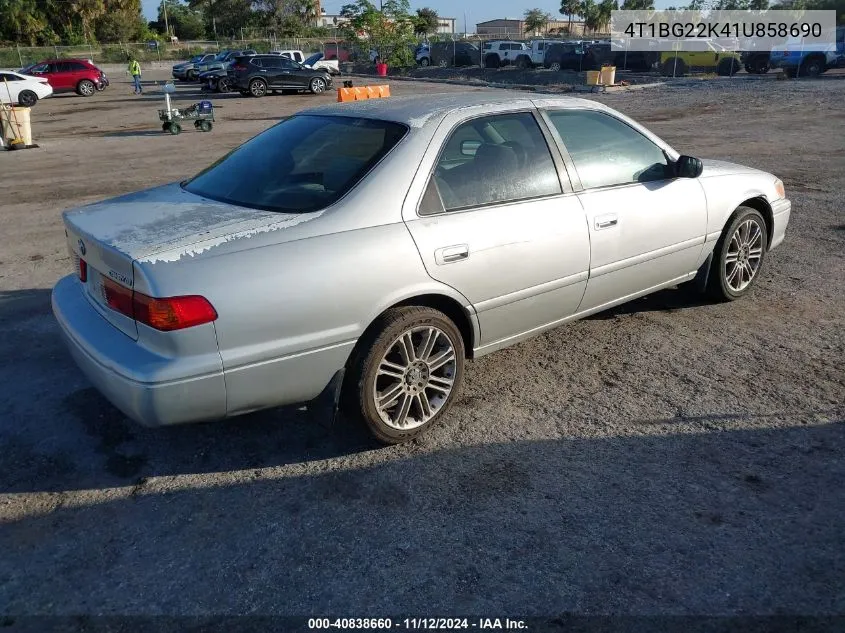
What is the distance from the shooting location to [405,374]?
3449mm

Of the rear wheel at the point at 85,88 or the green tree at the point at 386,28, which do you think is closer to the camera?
the rear wheel at the point at 85,88

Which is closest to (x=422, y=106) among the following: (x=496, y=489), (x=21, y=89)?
(x=496, y=489)

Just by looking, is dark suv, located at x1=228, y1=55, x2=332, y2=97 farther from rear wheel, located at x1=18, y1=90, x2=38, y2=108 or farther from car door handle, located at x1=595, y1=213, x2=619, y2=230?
car door handle, located at x1=595, y1=213, x2=619, y2=230

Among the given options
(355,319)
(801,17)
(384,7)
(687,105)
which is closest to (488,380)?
(355,319)

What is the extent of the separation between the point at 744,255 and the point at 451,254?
292 centimetres

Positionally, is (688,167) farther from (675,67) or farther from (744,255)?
(675,67)

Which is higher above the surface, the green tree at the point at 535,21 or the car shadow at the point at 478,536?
the green tree at the point at 535,21

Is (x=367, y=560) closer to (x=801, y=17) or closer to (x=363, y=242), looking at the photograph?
(x=363, y=242)

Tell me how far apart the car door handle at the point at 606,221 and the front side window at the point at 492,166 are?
33cm

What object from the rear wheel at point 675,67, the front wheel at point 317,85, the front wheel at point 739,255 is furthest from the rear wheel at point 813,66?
the front wheel at point 739,255

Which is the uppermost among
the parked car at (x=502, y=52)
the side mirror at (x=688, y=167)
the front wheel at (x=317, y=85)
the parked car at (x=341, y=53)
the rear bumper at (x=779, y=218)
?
the parked car at (x=341, y=53)

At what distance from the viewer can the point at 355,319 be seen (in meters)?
3.15

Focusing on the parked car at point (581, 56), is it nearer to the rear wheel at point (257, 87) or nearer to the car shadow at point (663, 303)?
the rear wheel at point (257, 87)

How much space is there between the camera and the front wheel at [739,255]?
5027 millimetres
